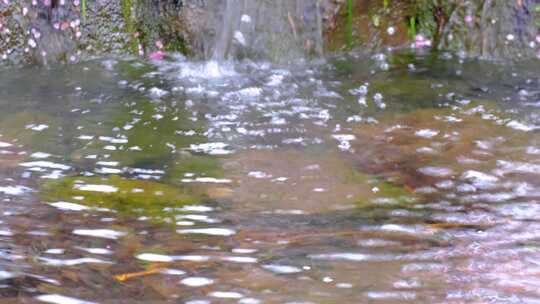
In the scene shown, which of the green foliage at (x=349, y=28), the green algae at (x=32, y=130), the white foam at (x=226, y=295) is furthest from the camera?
the green foliage at (x=349, y=28)

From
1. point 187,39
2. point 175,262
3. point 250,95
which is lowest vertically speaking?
point 175,262

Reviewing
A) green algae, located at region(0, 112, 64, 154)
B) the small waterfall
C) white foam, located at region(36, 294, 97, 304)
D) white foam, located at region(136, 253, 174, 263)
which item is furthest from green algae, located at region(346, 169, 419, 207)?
the small waterfall

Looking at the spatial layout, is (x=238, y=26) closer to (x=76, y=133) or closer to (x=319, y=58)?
(x=319, y=58)

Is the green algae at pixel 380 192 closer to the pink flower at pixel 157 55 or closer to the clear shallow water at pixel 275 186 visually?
the clear shallow water at pixel 275 186

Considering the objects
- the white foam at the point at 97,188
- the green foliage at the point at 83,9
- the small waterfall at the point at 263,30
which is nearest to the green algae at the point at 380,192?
the white foam at the point at 97,188

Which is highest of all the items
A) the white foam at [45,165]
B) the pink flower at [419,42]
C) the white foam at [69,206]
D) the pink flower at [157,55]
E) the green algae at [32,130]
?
the pink flower at [419,42]

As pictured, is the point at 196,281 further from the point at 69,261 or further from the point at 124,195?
the point at 124,195

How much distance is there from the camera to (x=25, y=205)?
3125 millimetres

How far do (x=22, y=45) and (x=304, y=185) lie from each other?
14.7 feet

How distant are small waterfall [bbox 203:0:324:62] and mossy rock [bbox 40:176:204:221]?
3.23 m

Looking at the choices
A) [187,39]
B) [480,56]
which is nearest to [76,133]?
[187,39]

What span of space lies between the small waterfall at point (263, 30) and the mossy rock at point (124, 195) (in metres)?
A: 3.23

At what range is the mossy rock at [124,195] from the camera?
10.3 feet

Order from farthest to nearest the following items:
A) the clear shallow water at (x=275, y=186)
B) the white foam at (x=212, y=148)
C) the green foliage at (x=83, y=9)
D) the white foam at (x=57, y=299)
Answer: the green foliage at (x=83, y=9) < the white foam at (x=212, y=148) < the clear shallow water at (x=275, y=186) < the white foam at (x=57, y=299)
